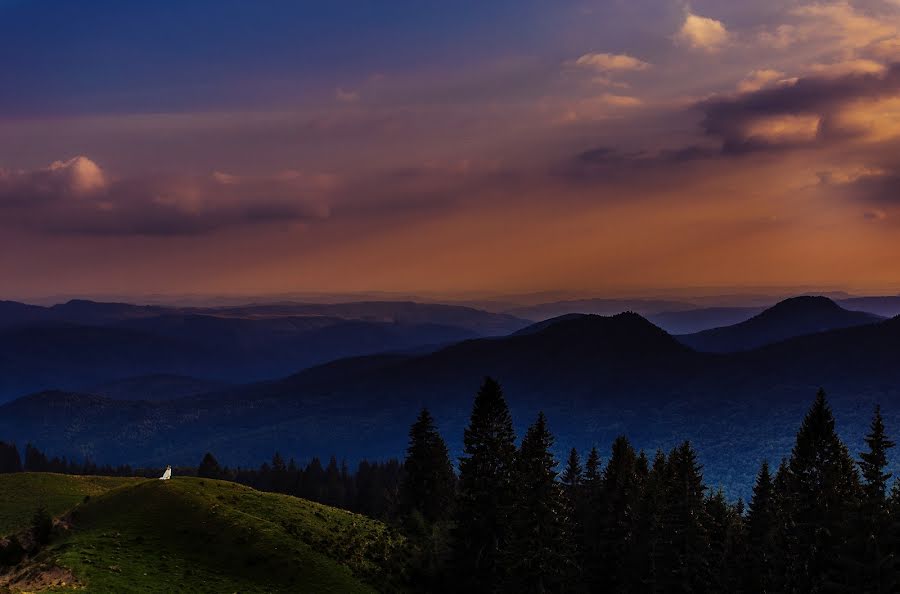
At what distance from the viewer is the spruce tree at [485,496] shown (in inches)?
2509

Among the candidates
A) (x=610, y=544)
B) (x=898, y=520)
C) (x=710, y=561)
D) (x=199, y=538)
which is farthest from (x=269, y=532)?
(x=898, y=520)

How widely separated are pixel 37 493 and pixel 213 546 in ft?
113

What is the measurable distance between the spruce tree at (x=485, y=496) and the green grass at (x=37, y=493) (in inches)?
A: 1559

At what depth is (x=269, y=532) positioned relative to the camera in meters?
59.5

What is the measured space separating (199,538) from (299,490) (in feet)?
384

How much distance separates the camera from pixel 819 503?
56.7 metres

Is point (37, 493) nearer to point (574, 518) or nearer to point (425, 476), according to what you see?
point (425, 476)

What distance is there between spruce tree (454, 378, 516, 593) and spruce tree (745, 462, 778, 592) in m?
24.0

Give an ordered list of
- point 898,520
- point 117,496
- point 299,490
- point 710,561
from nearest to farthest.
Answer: point 898,520 < point 117,496 < point 710,561 < point 299,490

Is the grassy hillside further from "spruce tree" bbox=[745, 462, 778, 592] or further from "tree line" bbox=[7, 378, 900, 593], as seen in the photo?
"spruce tree" bbox=[745, 462, 778, 592]

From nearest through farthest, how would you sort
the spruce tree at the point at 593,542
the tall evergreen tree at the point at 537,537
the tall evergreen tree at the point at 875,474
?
1. the tall evergreen tree at the point at 875,474
2. the tall evergreen tree at the point at 537,537
3. the spruce tree at the point at 593,542

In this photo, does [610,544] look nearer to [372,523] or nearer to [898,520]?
[372,523]

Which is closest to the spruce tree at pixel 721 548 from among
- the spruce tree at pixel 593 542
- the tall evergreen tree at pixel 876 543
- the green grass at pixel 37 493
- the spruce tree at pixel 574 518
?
the spruce tree at pixel 593 542

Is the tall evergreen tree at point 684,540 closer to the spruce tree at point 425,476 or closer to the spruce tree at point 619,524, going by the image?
the spruce tree at point 619,524
